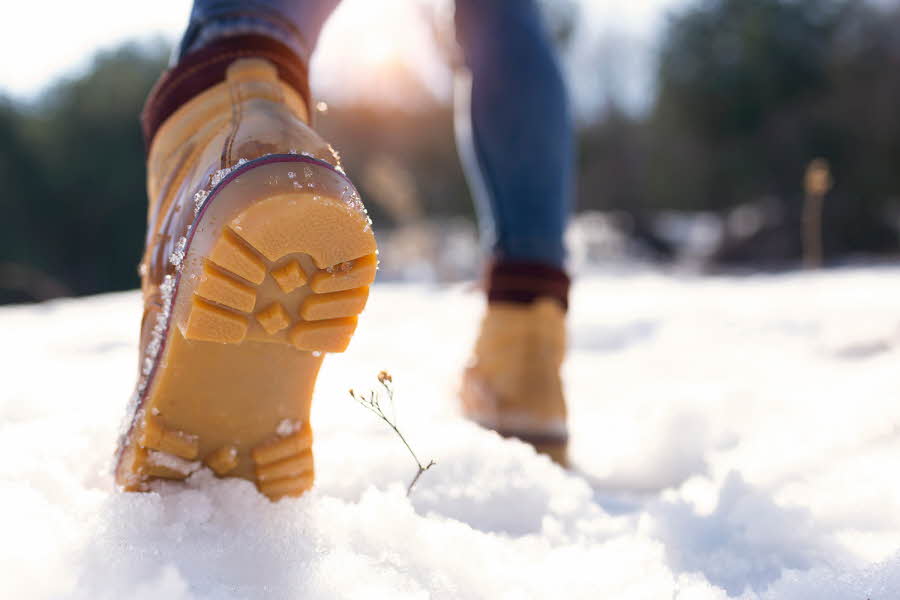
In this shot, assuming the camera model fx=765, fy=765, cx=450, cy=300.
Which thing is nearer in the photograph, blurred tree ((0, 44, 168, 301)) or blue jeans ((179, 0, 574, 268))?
blue jeans ((179, 0, 574, 268))

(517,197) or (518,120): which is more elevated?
(518,120)


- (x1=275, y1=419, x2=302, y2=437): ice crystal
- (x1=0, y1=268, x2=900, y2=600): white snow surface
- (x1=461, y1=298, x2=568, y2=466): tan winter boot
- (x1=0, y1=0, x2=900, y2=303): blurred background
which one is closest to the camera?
(x1=0, y1=268, x2=900, y2=600): white snow surface

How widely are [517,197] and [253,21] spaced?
1.54ft

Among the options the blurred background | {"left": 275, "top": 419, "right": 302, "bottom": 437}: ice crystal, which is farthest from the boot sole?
the blurred background

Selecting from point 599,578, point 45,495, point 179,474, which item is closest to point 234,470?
point 179,474

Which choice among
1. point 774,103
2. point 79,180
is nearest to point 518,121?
point 774,103

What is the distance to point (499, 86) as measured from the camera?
109cm

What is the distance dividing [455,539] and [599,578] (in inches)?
4.6

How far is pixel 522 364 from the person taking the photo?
39.8 inches

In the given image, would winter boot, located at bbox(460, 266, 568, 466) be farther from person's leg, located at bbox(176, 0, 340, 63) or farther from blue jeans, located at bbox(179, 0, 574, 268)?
person's leg, located at bbox(176, 0, 340, 63)

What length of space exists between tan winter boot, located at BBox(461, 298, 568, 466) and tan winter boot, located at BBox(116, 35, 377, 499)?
39 cm

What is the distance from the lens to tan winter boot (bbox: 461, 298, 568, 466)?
0.99 meters

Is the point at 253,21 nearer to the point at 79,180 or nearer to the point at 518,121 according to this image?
the point at 518,121

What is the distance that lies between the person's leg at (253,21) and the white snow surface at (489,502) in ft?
1.38
